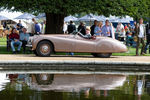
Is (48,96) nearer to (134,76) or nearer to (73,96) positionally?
(73,96)

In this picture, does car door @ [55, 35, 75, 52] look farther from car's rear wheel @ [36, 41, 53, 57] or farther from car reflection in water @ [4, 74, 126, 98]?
car reflection in water @ [4, 74, 126, 98]

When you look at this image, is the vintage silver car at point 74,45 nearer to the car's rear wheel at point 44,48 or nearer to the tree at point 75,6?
the car's rear wheel at point 44,48

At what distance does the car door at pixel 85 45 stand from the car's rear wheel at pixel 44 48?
3.73 ft

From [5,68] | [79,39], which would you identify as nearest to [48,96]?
[5,68]

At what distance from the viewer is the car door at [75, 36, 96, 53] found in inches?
788

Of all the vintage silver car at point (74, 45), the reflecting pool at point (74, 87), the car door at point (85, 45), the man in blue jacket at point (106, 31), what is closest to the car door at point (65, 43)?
the vintage silver car at point (74, 45)

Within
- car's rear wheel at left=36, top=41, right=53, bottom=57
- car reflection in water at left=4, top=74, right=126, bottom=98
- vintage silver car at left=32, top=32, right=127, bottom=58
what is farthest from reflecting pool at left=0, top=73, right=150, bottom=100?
car's rear wheel at left=36, top=41, right=53, bottom=57

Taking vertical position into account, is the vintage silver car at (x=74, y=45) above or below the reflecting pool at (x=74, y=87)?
above

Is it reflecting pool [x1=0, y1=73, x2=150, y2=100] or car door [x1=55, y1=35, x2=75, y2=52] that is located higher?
car door [x1=55, y1=35, x2=75, y2=52]

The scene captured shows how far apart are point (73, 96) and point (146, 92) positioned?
5.77 feet

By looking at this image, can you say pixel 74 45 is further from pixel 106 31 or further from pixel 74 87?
pixel 74 87

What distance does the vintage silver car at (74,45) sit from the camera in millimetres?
20013

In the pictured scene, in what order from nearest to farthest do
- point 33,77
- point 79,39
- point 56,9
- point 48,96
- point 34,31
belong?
point 48,96, point 33,77, point 79,39, point 56,9, point 34,31

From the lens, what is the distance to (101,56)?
2027cm
